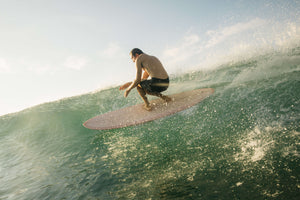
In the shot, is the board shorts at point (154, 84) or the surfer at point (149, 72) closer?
the surfer at point (149, 72)

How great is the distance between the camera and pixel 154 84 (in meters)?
4.00

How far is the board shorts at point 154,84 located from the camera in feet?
13.1

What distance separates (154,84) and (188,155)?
5.51ft

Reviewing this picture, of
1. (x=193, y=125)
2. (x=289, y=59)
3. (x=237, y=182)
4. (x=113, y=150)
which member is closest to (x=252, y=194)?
(x=237, y=182)

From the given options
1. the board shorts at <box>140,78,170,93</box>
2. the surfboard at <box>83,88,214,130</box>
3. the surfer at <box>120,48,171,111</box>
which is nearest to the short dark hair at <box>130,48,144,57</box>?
the surfer at <box>120,48,171,111</box>

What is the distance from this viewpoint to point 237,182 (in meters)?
2.26

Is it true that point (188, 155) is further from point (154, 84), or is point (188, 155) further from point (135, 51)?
point (135, 51)

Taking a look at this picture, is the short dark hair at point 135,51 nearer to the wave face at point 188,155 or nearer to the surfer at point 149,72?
the surfer at point 149,72

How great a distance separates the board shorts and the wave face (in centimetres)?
134

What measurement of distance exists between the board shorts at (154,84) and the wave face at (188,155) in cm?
134

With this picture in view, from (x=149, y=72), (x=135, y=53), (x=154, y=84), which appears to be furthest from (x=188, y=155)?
(x=135, y=53)

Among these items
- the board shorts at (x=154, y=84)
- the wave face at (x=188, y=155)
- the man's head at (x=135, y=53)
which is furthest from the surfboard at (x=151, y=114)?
the man's head at (x=135, y=53)

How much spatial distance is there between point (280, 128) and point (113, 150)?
3802mm

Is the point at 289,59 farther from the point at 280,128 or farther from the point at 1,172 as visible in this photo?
the point at 1,172
